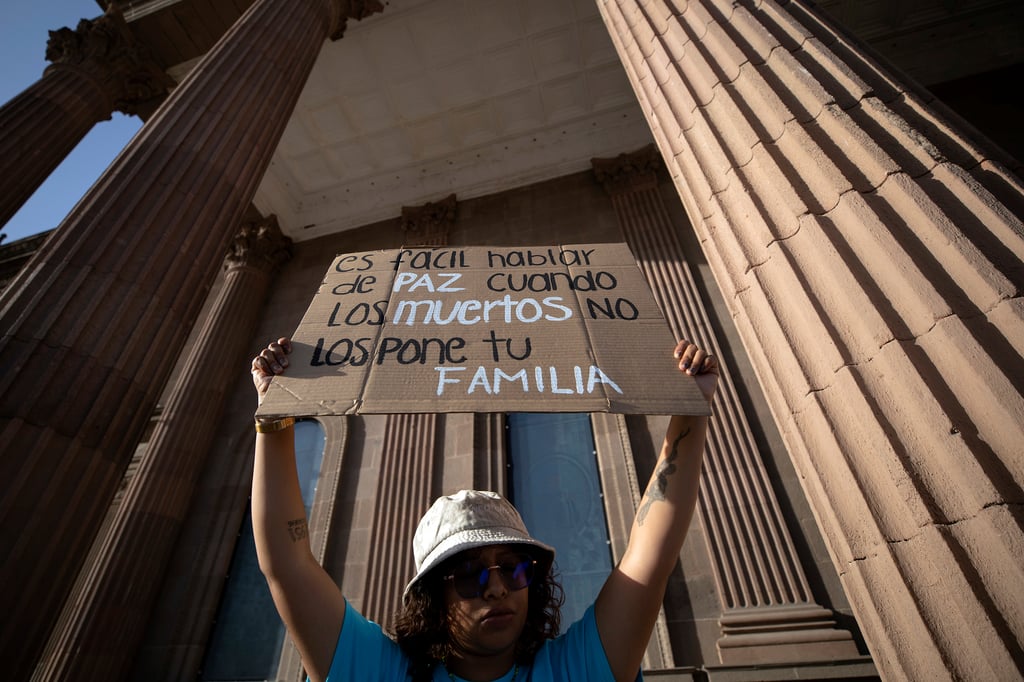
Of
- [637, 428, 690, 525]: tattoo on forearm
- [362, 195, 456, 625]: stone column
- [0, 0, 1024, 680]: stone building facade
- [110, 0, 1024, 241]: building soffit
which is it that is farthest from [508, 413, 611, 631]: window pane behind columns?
[110, 0, 1024, 241]: building soffit

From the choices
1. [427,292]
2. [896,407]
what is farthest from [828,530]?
[427,292]

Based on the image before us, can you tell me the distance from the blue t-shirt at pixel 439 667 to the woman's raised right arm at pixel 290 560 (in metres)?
0.05

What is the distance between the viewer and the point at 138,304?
359 cm

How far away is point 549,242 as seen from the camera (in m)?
10.1

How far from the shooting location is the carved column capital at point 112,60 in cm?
766

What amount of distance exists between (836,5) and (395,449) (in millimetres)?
11935

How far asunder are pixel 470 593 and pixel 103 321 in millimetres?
3490

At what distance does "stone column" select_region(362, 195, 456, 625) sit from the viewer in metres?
5.95

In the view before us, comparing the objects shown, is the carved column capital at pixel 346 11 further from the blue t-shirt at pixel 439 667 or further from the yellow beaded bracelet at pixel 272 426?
the blue t-shirt at pixel 439 667

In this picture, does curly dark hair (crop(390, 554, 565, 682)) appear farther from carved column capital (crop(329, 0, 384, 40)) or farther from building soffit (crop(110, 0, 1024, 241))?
building soffit (crop(110, 0, 1024, 241))

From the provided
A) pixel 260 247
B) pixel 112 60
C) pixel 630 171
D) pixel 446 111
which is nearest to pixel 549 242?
pixel 630 171

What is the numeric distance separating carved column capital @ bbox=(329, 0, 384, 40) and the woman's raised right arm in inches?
344

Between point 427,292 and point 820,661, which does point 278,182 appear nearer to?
point 427,292

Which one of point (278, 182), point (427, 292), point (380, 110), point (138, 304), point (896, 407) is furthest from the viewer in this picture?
point (278, 182)
